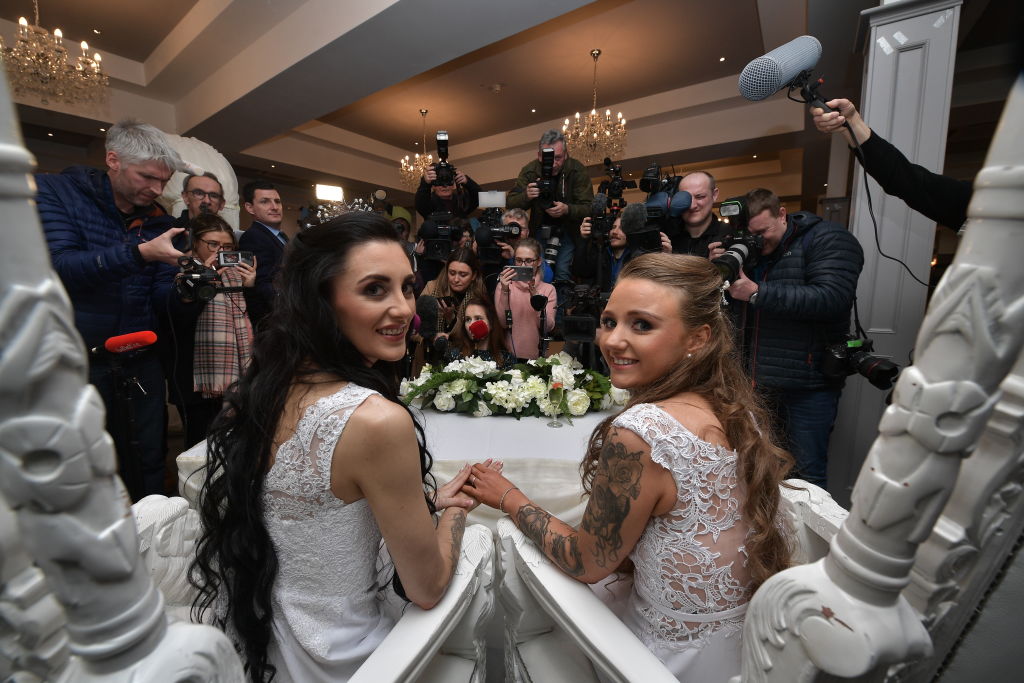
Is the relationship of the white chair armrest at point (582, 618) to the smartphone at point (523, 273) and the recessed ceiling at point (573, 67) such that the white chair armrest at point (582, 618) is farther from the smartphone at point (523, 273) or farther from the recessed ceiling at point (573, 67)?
the recessed ceiling at point (573, 67)

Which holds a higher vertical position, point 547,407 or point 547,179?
point 547,179

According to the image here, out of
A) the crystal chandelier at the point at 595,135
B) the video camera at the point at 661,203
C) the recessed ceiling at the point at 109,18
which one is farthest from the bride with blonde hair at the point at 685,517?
the recessed ceiling at the point at 109,18

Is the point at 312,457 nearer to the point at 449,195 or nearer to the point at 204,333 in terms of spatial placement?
the point at 204,333

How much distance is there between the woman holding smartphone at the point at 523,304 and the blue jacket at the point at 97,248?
75.6 inches

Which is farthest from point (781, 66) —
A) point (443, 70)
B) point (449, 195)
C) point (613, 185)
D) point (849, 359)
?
point (443, 70)

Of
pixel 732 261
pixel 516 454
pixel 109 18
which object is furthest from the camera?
pixel 109 18

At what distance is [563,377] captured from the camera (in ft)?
7.28

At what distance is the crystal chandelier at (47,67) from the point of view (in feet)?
14.2

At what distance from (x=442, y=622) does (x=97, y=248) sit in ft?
7.78

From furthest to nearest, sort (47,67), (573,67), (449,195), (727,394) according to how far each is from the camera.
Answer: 1. (573,67)
2. (47,67)
3. (449,195)
4. (727,394)

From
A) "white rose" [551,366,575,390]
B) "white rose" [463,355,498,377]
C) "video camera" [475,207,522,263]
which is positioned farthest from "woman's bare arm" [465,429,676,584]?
"video camera" [475,207,522,263]

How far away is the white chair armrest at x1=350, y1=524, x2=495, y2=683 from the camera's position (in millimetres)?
860

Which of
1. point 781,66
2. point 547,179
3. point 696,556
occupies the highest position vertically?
point 781,66

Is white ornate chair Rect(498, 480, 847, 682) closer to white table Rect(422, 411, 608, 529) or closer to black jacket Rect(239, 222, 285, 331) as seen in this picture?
white table Rect(422, 411, 608, 529)
